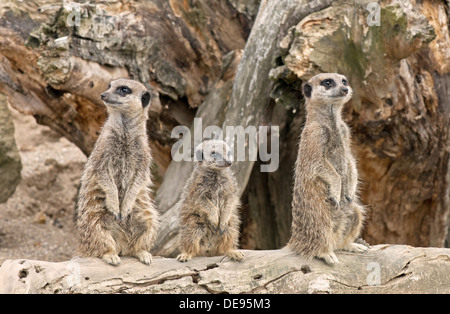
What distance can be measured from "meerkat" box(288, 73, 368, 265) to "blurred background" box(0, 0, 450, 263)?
726mm

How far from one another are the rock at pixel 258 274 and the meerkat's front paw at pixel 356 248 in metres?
0.03

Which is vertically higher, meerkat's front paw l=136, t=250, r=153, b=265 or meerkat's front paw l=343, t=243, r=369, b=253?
meerkat's front paw l=343, t=243, r=369, b=253

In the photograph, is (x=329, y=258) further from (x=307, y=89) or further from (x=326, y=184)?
(x=307, y=89)

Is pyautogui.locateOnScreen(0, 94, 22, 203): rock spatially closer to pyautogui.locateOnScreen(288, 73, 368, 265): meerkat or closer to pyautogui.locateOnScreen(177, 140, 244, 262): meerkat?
pyautogui.locateOnScreen(177, 140, 244, 262): meerkat

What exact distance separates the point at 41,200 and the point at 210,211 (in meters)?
3.87

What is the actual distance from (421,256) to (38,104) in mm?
3495

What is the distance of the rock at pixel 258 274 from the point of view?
3273 mm

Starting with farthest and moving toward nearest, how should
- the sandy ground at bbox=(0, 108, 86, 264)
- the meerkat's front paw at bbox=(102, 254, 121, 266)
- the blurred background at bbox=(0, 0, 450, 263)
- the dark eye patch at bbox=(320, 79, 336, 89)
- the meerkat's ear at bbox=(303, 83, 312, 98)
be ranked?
1. the sandy ground at bbox=(0, 108, 86, 264)
2. the blurred background at bbox=(0, 0, 450, 263)
3. the meerkat's ear at bbox=(303, 83, 312, 98)
4. the dark eye patch at bbox=(320, 79, 336, 89)
5. the meerkat's front paw at bbox=(102, 254, 121, 266)

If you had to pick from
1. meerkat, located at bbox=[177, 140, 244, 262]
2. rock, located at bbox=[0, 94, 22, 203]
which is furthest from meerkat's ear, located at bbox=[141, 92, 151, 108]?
rock, located at bbox=[0, 94, 22, 203]

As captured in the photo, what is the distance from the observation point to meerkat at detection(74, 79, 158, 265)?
3549 mm

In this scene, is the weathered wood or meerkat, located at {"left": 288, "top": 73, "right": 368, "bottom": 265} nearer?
meerkat, located at {"left": 288, "top": 73, "right": 368, "bottom": 265}

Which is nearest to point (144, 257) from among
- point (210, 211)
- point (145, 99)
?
point (210, 211)

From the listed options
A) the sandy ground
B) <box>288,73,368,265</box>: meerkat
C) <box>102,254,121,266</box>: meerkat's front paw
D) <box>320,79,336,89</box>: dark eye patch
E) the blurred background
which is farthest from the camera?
the sandy ground

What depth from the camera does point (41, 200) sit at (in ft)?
23.0
